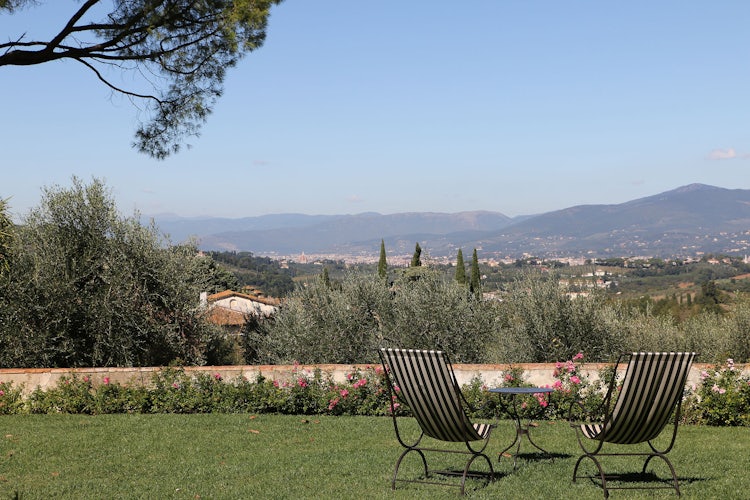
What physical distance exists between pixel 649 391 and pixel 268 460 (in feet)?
11.9

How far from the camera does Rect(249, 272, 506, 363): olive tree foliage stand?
648 inches

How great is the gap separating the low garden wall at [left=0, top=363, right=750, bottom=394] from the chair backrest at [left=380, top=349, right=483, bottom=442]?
466cm

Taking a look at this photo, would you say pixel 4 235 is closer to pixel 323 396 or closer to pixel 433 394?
pixel 323 396

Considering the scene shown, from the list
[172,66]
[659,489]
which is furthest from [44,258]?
[659,489]

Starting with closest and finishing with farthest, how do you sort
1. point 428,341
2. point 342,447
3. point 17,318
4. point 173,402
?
point 342,447 → point 173,402 → point 17,318 → point 428,341

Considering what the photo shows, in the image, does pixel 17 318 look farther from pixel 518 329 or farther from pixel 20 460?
pixel 518 329

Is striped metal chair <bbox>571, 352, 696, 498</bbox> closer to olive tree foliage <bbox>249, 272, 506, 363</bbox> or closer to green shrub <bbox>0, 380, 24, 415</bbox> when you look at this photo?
green shrub <bbox>0, 380, 24, 415</bbox>

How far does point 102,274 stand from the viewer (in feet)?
50.5

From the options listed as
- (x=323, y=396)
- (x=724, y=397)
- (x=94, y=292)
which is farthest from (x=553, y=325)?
(x=94, y=292)

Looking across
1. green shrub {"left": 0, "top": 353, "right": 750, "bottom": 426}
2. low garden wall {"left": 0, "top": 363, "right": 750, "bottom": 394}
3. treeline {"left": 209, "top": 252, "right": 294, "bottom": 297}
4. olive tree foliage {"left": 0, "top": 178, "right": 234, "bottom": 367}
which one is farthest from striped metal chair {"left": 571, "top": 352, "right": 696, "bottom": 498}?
treeline {"left": 209, "top": 252, "right": 294, "bottom": 297}

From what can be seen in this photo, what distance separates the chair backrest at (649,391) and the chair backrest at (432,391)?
113 cm

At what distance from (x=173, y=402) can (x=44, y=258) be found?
5.67 metres

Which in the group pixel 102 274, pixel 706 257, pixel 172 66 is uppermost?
pixel 172 66

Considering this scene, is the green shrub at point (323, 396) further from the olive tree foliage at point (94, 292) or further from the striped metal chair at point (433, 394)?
the striped metal chair at point (433, 394)
